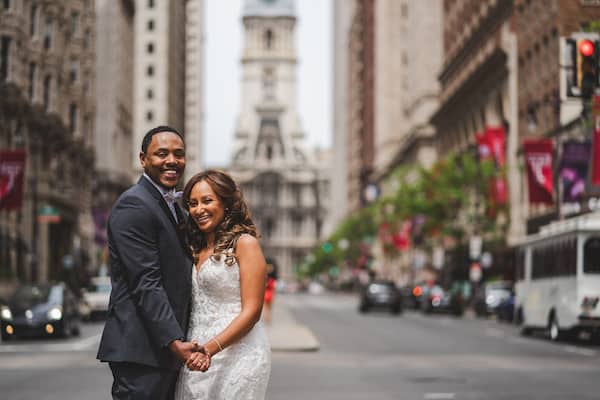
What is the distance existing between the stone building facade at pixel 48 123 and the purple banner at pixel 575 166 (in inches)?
768

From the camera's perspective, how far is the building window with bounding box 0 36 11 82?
48.8 metres

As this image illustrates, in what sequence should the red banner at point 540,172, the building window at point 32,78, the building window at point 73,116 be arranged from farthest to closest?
1. the building window at point 73,116
2. the building window at point 32,78
3. the red banner at point 540,172

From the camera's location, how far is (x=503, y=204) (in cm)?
5953

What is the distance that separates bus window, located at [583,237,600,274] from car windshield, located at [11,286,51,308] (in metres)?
13.2

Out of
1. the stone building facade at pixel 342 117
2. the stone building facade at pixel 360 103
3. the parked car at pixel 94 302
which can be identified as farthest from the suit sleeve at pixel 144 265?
→ the stone building facade at pixel 342 117

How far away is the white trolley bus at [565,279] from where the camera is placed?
27953 millimetres

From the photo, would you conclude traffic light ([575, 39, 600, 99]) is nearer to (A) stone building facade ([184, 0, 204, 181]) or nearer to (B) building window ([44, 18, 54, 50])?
(B) building window ([44, 18, 54, 50])

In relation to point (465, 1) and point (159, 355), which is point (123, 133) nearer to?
point (465, 1)

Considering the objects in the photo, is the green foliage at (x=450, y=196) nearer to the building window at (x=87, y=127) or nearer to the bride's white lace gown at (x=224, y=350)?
the building window at (x=87, y=127)

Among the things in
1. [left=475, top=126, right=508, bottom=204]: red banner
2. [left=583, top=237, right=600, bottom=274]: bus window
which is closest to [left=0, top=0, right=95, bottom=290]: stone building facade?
[left=475, top=126, right=508, bottom=204]: red banner

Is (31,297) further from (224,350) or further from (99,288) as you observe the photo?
(224,350)

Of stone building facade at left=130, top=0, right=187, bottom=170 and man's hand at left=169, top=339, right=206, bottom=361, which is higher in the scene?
stone building facade at left=130, top=0, right=187, bottom=170

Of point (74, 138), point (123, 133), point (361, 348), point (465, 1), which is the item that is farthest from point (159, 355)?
point (123, 133)

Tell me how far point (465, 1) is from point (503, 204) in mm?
22931
